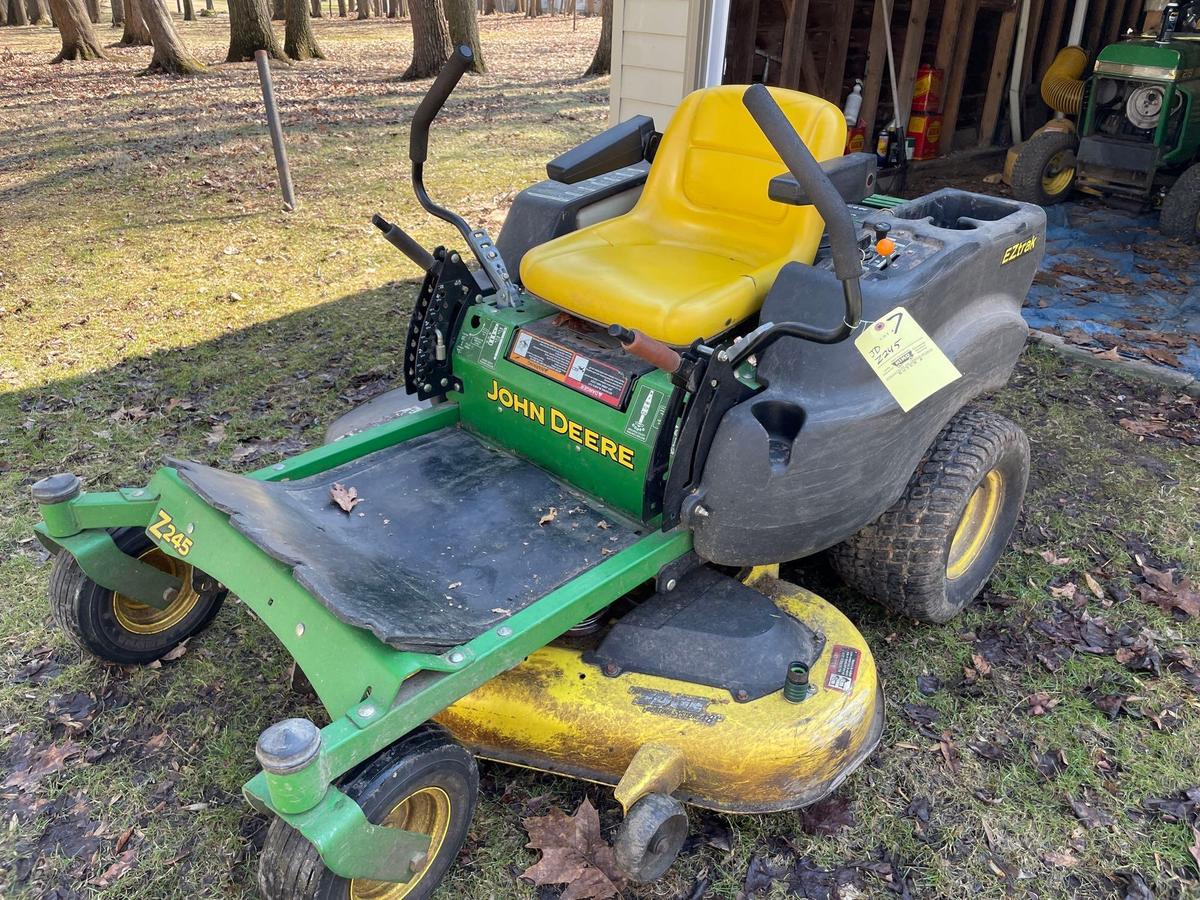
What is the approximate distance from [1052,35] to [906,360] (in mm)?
8810

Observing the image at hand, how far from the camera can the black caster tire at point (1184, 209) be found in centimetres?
629

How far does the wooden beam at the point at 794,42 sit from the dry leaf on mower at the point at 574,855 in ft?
21.8

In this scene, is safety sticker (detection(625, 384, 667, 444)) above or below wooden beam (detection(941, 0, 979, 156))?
below

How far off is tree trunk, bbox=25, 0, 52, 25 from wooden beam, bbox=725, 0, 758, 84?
22467 mm

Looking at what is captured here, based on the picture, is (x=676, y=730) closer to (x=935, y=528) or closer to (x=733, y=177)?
(x=935, y=528)

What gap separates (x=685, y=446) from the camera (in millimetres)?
2443

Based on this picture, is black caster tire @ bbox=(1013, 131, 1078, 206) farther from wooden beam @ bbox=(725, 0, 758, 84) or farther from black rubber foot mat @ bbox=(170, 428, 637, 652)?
black rubber foot mat @ bbox=(170, 428, 637, 652)

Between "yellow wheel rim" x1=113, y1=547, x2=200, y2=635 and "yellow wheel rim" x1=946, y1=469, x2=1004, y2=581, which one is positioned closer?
"yellow wheel rim" x1=113, y1=547, x2=200, y2=635

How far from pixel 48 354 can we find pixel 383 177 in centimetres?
388

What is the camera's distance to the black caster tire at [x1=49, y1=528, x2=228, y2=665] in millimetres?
2613

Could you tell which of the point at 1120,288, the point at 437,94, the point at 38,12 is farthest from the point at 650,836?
the point at 38,12

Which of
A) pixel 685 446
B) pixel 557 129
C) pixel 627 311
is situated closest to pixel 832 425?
pixel 685 446

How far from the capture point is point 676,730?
2.28 metres

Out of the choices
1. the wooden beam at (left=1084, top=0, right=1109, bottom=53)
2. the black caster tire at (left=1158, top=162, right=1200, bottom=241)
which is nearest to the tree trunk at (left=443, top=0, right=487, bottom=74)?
the wooden beam at (left=1084, top=0, right=1109, bottom=53)
